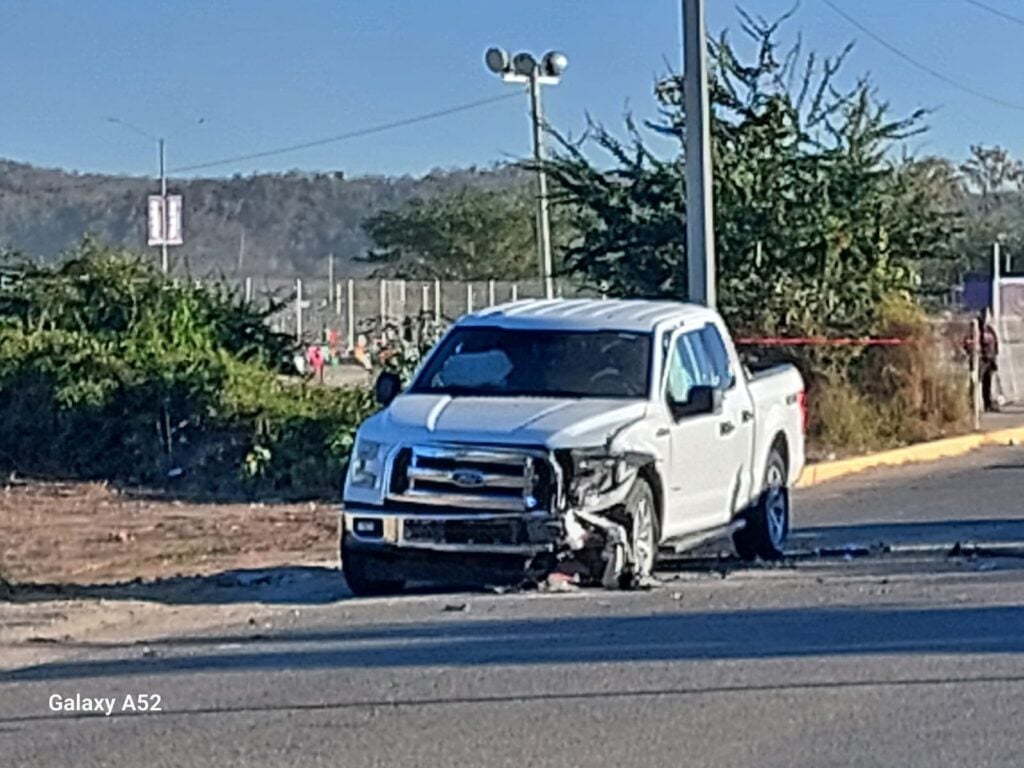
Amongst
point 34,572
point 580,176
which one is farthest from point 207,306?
point 34,572

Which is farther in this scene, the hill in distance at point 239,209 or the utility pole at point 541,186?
the hill in distance at point 239,209

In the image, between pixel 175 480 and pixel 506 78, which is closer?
pixel 175 480

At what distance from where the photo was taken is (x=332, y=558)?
1661cm

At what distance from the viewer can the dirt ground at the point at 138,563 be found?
1317 cm

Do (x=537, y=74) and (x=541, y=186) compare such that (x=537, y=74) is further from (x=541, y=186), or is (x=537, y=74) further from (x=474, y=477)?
(x=474, y=477)

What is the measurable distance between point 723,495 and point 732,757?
6.91m

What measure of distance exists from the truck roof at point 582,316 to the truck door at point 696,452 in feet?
0.69

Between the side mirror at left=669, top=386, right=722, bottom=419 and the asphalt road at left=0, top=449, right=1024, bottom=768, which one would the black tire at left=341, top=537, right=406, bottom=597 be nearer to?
the asphalt road at left=0, top=449, right=1024, bottom=768

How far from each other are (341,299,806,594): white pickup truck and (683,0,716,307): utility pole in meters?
6.33

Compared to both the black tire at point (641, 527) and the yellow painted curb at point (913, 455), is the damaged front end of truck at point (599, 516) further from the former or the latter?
the yellow painted curb at point (913, 455)

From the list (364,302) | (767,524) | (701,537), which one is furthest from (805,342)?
(364,302)

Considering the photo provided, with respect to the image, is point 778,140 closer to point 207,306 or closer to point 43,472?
point 207,306

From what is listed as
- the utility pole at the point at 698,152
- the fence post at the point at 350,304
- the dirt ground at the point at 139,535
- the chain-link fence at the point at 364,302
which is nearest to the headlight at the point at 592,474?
the dirt ground at the point at 139,535

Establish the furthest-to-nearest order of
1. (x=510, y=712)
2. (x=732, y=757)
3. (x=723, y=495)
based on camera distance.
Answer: (x=723, y=495), (x=510, y=712), (x=732, y=757)
